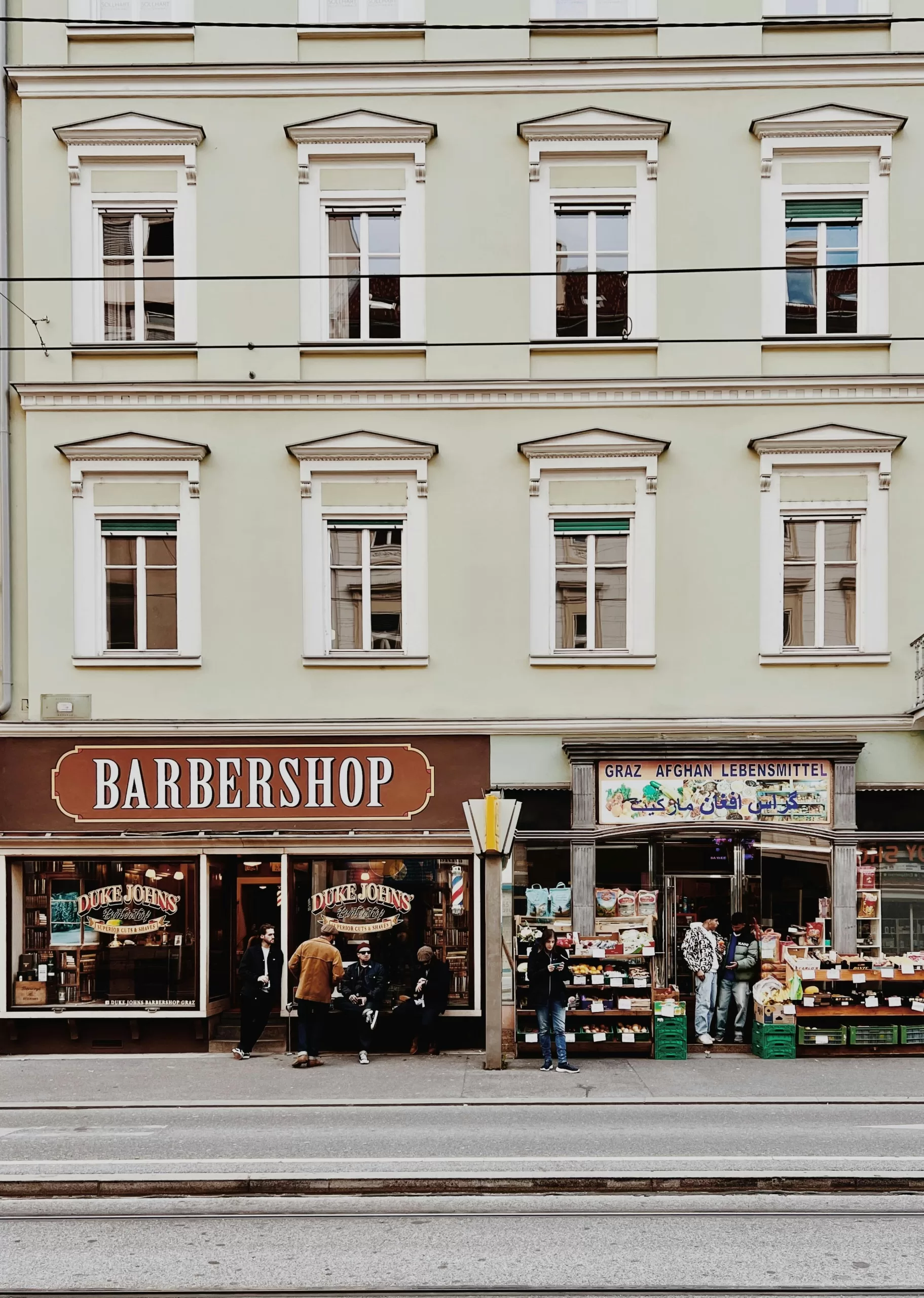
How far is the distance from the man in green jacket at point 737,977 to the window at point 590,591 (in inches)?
157

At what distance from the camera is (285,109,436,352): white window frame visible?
14938 millimetres

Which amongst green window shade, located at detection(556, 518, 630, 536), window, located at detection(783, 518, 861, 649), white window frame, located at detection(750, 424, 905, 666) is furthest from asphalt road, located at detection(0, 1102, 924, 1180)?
green window shade, located at detection(556, 518, 630, 536)

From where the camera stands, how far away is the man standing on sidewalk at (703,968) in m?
14.3

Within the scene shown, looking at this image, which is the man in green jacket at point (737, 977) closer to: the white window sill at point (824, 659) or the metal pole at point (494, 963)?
the metal pole at point (494, 963)

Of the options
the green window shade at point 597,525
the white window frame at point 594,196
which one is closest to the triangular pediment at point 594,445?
the green window shade at point 597,525

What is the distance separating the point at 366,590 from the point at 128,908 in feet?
17.1

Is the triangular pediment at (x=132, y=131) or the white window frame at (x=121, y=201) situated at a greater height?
the triangular pediment at (x=132, y=131)

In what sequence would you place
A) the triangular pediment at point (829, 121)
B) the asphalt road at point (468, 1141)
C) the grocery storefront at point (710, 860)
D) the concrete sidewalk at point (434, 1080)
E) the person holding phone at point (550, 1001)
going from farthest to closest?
1. the triangular pediment at point (829, 121)
2. the grocery storefront at point (710, 860)
3. the person holding phone at point (550, 1001)
4. the concrete sidewalk at point (434, 1080)
5. the asphalt road at point (468, 1141)

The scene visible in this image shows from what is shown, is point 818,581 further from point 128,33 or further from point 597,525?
point 128,33

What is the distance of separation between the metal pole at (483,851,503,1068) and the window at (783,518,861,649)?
498cm

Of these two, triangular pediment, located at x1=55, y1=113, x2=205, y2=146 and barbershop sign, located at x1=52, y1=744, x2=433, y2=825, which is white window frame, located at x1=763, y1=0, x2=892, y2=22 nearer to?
triangular pediment, located at x1=55, y1=113, x2=205, y2=146

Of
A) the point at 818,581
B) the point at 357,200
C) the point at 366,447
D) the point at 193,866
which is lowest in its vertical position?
the point at 193,866

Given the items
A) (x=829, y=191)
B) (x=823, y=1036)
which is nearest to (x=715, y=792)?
(x=823, y=1036)

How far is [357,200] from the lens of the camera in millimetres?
15102
